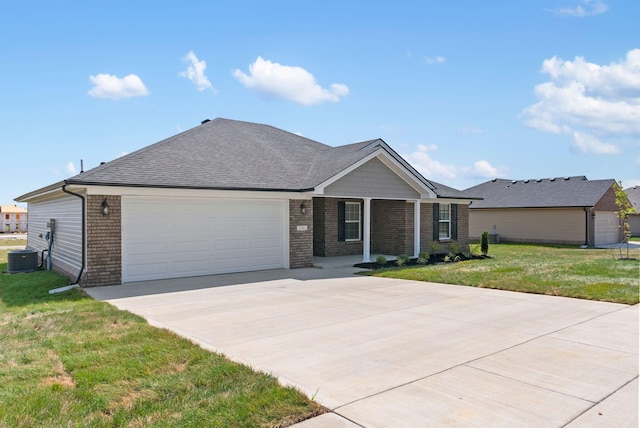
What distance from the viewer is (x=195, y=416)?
3.82 m

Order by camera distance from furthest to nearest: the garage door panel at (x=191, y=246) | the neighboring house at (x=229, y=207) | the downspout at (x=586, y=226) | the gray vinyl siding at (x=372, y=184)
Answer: the downspout at (x=586, y=226)
the gray vinyl siding at (x=372, y=184)
the garage door panel at (x=191, y=246)
the neighboring house at (x=229, y=207)

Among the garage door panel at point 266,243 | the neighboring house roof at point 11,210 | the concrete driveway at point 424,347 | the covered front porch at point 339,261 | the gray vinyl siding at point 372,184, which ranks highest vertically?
the gray vinyl siding at point 372,184

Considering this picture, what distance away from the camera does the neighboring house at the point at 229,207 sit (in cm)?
1126

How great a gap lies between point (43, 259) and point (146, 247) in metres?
6.93

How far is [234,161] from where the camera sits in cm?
1488

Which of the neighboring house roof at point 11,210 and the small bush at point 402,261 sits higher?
the neighboring house roof at point 11,210

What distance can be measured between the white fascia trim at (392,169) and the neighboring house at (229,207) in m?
0.04

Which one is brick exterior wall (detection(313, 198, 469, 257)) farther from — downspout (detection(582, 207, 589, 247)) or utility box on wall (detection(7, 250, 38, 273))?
downspout (detection(582, 207, 589, 247))

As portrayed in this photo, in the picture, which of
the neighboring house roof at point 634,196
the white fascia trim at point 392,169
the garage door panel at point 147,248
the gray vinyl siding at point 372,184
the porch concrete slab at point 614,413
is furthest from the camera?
the neighboring house roof at point 634,196

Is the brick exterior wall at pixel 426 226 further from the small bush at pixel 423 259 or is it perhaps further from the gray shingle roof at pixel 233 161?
the small bush at pixel 423 259

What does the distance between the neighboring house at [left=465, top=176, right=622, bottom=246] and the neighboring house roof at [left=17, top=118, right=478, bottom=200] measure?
41.7 feet

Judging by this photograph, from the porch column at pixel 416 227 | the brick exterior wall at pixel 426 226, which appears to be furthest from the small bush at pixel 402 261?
the brick exterior wall at pixel 426 226

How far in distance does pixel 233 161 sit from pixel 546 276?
10.6 meters

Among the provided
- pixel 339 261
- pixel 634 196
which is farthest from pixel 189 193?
pixel 634 196
